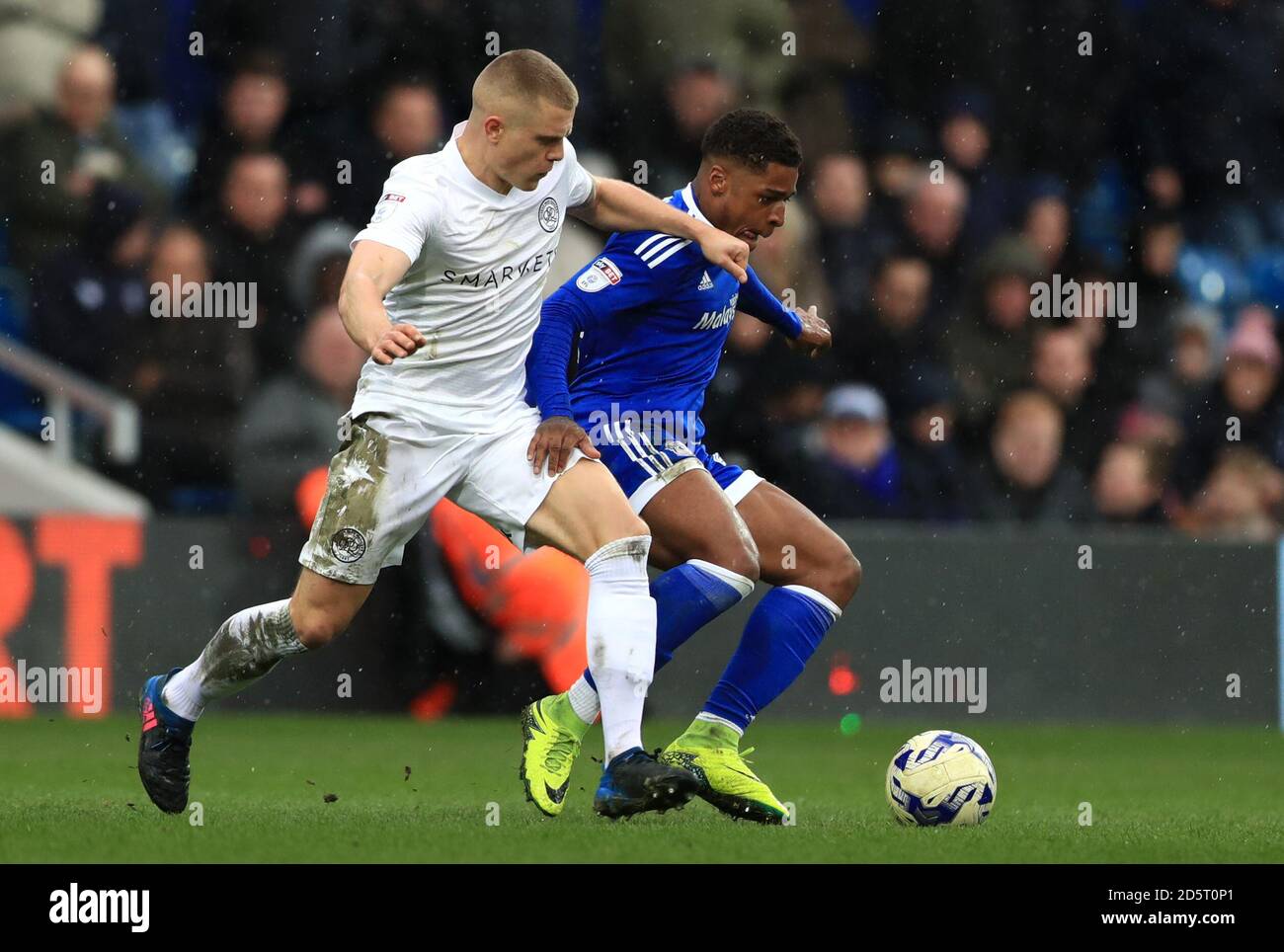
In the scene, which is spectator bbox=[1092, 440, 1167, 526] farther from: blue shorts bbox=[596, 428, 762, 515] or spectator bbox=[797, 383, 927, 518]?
blue shorts bbox=[596, 428, 762, 515]

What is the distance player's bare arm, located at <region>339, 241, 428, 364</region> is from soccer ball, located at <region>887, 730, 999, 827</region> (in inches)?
72.7

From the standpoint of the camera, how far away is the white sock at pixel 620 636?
5.27 m

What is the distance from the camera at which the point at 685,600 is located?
5.86 meters

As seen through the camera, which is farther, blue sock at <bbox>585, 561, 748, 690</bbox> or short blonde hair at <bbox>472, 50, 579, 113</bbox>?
blue sock at <bbox>585, 561, 748, 690</bbox>

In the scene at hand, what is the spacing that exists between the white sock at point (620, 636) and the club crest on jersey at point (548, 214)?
0.86 meters

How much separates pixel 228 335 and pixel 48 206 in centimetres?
102

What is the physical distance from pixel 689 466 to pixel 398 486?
2.99 feet

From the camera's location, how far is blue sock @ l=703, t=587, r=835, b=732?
229 inches

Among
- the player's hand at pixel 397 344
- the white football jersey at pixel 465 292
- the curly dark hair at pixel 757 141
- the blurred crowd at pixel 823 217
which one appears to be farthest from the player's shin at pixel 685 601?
the blurred crowd at pixel 823 217

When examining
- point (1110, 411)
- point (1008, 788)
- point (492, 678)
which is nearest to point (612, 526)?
point (1008, 788)

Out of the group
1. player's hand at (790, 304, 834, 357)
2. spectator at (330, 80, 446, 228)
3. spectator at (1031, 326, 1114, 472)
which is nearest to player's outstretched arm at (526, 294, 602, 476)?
player's hand at (790, 304, 834, 357)

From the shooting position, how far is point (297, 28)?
10031mm

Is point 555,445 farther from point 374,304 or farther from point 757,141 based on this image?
point 757,141

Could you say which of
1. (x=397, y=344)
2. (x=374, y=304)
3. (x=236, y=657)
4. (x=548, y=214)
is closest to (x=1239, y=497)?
(x=548, y=214)
